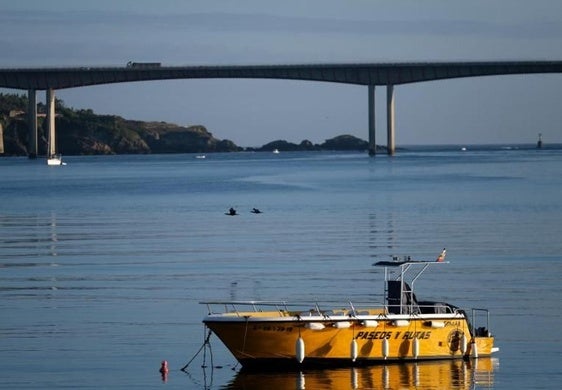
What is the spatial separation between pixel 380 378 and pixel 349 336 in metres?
1.06

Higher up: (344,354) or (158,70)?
(158,70)

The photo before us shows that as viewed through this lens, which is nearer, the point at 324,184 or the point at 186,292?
the point at 186,292

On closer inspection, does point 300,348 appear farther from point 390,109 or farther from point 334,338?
point 390,109

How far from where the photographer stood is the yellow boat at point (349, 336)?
91.8ft

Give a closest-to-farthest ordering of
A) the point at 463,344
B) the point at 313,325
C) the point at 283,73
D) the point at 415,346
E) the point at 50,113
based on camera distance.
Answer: the point at 313,325, the point at 415,346, the point at 463,344, the point at 283,73, the point at 50,113

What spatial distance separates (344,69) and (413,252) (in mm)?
126943

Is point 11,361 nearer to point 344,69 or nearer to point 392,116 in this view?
point 344,69

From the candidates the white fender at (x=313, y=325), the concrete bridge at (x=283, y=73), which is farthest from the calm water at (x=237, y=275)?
the concrete bridge at (x=283, y=73)

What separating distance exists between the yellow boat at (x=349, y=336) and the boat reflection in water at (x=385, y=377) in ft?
0.79

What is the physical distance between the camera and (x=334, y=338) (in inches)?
1114

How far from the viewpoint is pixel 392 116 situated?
18788 cm

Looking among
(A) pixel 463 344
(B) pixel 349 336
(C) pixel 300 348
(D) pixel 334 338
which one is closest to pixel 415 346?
(A) pixel 463 344

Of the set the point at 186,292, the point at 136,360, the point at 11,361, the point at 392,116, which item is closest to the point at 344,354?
the point at 136,360

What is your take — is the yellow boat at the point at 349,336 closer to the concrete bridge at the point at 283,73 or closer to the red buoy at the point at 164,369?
the red buoy at the point at 164,369
